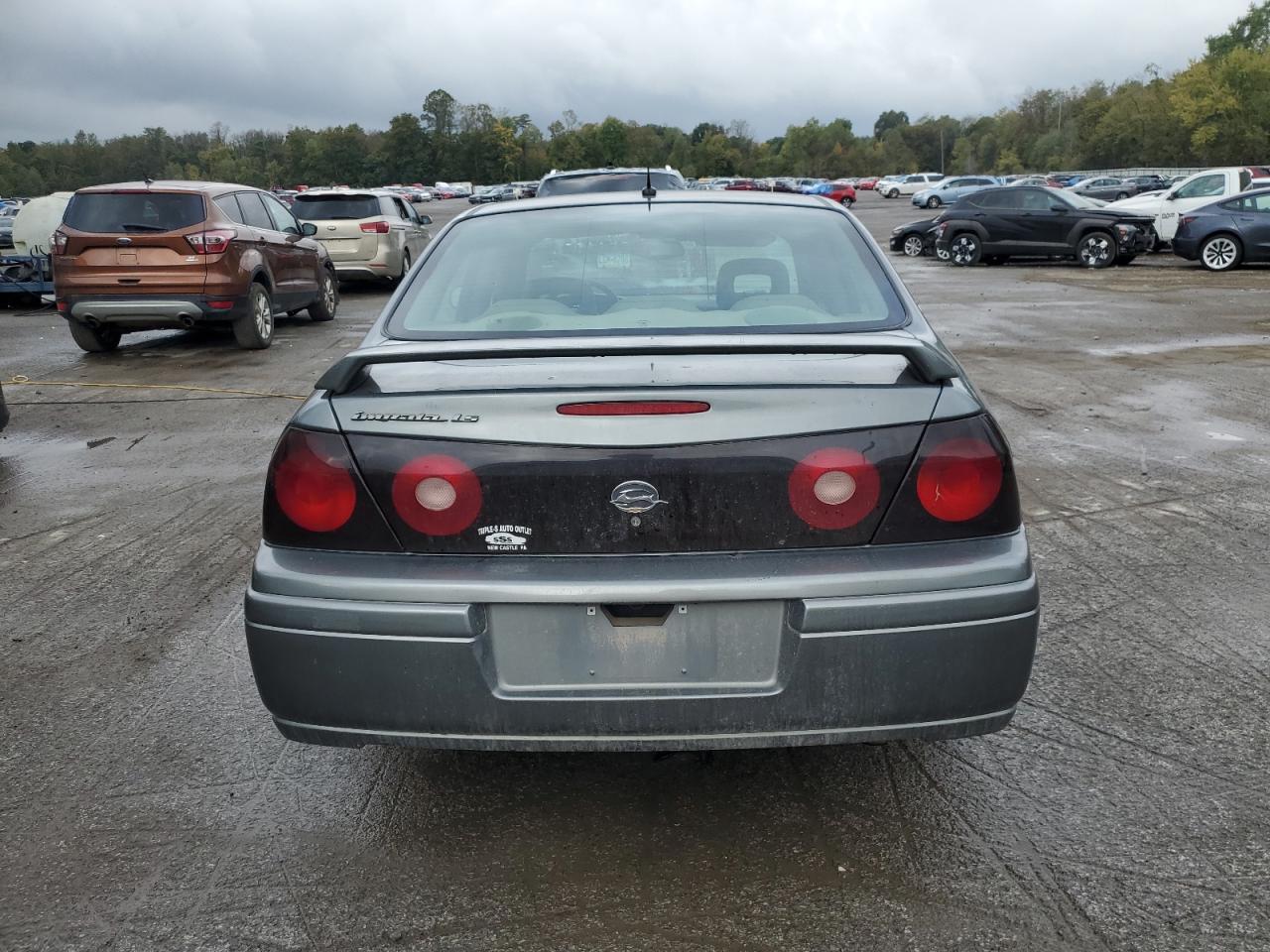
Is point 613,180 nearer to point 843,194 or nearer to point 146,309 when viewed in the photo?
point 146,309

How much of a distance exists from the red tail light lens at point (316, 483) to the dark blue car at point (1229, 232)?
2097cm

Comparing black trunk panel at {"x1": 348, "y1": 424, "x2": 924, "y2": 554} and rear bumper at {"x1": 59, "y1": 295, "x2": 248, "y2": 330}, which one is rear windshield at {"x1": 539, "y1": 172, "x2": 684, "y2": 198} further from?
black trunk panel at {"x1": 348, "y1": 424, "x2": 924, "y2": 554}

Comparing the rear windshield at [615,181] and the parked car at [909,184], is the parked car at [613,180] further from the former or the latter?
the parked car at [909,184]

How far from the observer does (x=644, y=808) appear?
300cm

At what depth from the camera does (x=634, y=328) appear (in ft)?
10.4

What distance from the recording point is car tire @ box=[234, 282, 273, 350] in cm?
1194

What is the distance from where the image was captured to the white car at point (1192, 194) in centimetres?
2280

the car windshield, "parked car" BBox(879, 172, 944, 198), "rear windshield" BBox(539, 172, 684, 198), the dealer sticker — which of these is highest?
"rear windshield" BBox(539, 172, 684, 198)

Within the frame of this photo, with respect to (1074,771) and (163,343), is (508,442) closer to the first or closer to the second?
(1074,771)

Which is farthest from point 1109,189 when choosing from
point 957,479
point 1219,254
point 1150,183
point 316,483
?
point 316,483

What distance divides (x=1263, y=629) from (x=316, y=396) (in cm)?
334

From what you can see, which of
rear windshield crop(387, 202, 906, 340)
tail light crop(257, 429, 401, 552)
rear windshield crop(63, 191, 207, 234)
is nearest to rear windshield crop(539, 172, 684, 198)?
rear windshield crop(63, 191, 207, 234)

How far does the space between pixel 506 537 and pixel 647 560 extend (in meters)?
0.32

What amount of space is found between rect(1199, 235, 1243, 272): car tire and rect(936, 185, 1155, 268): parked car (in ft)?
4.55
